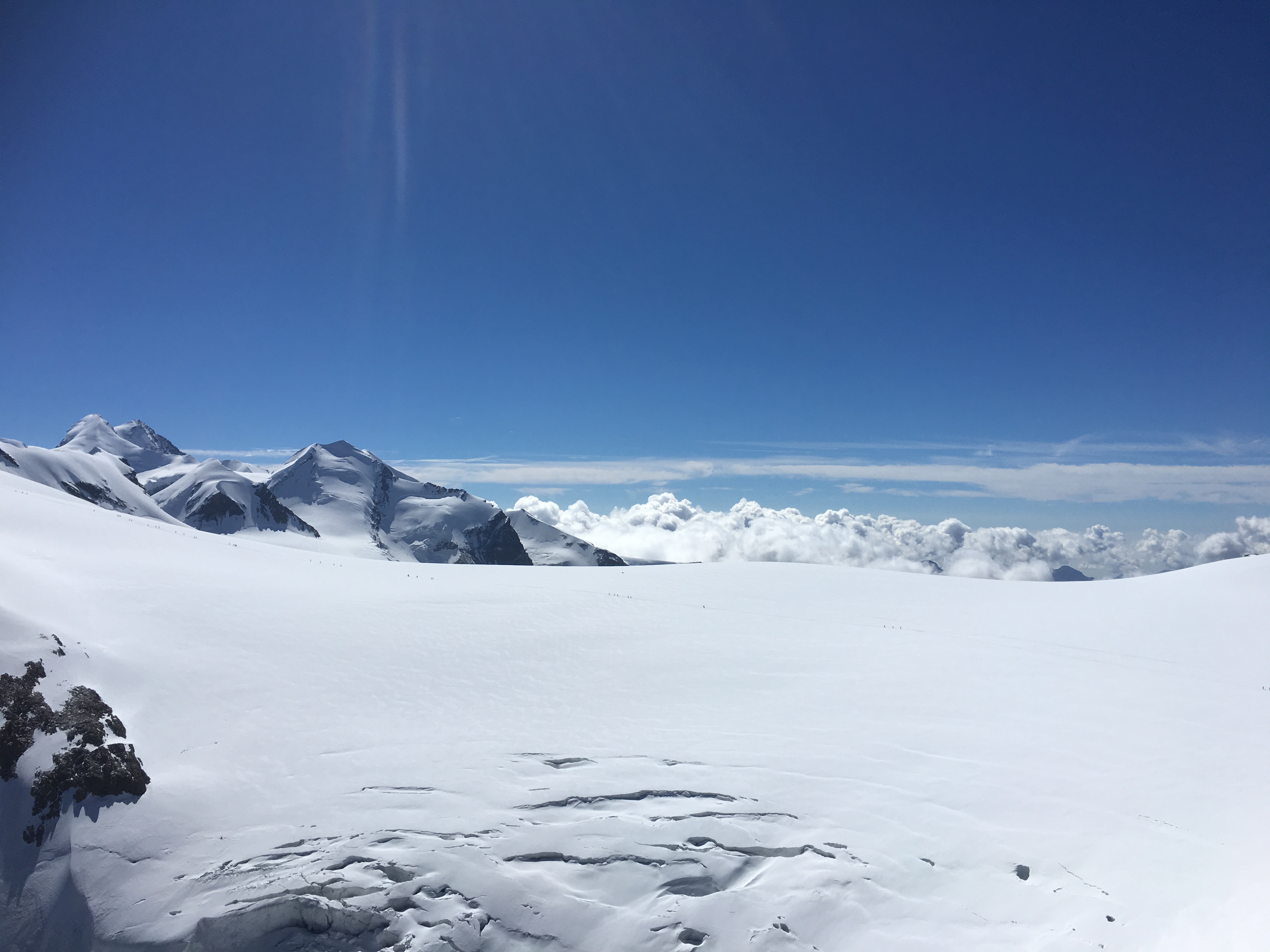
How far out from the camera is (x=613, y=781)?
10.2m

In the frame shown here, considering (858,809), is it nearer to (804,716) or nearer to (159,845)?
(804,716)

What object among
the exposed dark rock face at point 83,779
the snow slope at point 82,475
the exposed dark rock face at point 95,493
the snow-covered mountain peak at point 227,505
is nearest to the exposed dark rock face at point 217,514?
the snow-covered mountain peak at point 227,505

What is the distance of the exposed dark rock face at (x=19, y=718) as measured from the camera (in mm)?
8352

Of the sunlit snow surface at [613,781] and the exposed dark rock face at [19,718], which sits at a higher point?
the exposed dark rock face at [19,718]

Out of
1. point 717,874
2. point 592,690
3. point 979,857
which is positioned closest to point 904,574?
point 592,690

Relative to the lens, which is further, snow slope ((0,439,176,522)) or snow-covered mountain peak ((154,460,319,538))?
snow-covered mountain peak ((154,460,319,538))

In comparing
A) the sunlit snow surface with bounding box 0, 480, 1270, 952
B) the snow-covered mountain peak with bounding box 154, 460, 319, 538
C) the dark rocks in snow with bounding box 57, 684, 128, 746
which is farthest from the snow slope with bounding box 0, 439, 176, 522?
the dark rocks in snow with bounding box 57, 684, 128, 746

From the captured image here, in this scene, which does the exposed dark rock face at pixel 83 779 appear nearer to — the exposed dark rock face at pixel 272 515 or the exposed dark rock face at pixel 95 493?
the exposed dark rock face at pixel 95 493

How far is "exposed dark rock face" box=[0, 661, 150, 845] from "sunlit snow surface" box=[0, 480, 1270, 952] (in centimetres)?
19

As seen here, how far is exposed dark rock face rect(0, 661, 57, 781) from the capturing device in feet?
27.4

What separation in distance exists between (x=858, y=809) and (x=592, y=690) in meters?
6.61

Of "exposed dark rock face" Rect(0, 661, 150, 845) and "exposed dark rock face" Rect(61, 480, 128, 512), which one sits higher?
"exposed dark rock face" Rect(61, 480, 128, 512)

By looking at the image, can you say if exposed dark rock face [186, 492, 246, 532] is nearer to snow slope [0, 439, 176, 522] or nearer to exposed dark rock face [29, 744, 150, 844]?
snow slope [0, 439, 176, 522]

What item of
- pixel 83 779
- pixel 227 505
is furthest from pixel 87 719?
pixel 227 505
